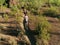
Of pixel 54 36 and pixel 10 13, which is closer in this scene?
pixel 54 36

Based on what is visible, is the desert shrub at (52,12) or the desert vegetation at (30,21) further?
the desert shrub at (52,12)

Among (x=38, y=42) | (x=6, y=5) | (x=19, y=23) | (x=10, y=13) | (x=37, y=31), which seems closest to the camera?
(x=38, y=42)

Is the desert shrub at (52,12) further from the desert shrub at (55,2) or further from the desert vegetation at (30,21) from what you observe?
the desert shrub at (55,2)

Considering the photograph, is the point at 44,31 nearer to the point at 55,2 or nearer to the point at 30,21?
the point at 30,21

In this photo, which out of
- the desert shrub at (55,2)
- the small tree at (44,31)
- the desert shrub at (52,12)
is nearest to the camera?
the small tree at (44,31)

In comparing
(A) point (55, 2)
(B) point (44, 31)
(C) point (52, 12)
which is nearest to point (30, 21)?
(C) point (52, 12)

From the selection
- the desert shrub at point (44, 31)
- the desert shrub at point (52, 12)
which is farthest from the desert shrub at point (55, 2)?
the desert shrub at point (44, 31)

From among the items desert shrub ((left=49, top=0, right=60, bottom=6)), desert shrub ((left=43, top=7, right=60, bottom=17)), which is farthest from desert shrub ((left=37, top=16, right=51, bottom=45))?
desert shrub ((left=49, top=0, right=60, bottom=6))

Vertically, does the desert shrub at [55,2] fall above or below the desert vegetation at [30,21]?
above

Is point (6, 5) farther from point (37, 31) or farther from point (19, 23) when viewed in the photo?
point (37, 31)

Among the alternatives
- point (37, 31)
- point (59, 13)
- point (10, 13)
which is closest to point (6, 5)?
point (10, 13)

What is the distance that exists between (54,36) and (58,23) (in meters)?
1.80

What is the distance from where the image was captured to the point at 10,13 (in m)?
15.8

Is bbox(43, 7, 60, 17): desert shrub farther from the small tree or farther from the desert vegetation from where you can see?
the small tree
